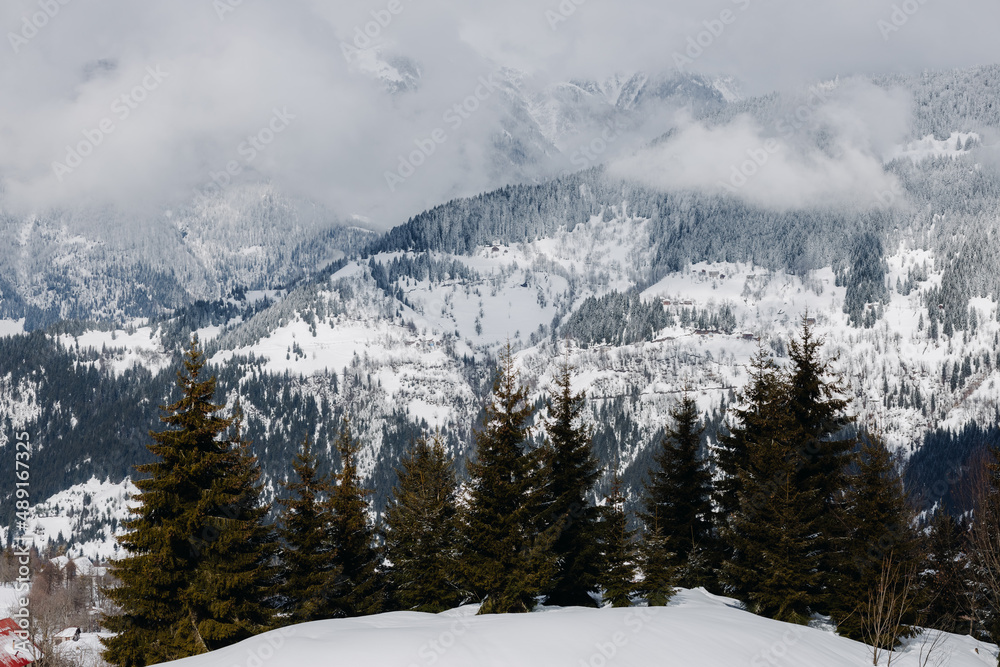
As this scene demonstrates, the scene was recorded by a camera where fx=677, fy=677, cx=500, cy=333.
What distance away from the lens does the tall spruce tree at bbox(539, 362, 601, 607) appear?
27203 millimetres

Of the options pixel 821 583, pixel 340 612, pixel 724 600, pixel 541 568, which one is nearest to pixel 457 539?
pixel 541 568

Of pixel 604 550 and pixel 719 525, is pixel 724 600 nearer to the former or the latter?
pixel 719 525

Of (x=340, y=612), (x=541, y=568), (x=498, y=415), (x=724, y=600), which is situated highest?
(x=498, y=415)

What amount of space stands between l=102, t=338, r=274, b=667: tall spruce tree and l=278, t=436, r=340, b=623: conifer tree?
16.8 feet

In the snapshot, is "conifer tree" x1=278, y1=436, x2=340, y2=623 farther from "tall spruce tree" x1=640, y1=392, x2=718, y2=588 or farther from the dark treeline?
"tall spruce tree" x1=640, y1=392, x2=718, y2=588

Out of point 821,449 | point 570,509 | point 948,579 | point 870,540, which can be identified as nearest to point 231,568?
point 570,509

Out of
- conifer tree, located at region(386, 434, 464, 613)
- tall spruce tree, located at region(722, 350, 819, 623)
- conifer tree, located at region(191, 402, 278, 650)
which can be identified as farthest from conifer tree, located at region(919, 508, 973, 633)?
conifer tree, located at region(191, 402, 278, 650)

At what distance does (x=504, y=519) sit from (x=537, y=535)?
1352 millimetres

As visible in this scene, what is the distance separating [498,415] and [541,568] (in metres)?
5.80

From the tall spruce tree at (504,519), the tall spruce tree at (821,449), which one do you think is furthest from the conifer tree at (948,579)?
the tall spruce tree at (504,519)

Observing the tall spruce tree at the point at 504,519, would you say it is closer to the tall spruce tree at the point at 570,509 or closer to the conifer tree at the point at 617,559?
the tall spruce tree at the point at 570,509

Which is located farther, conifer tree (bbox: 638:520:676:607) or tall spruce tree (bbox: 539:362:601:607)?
tall spruce tree (bbox: 539:362:601:607)

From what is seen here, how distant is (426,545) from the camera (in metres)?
31.7

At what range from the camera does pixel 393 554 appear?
1398 inches
